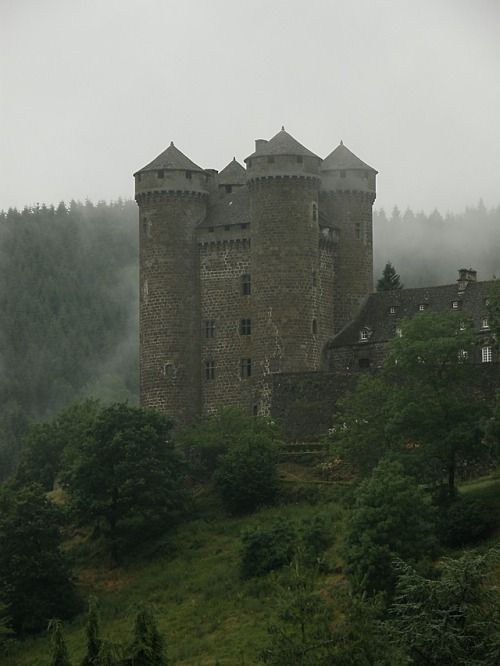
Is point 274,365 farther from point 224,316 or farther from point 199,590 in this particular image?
point 199,590

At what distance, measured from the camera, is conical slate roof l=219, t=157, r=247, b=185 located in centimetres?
10900

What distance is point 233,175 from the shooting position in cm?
10950

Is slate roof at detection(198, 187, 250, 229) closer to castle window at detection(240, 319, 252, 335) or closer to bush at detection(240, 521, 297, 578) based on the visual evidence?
castle window at detection(240, 319, 252, 335)

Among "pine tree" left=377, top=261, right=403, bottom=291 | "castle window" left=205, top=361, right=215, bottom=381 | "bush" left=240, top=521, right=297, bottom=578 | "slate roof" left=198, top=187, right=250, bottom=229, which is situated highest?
"slate roof" left=198, top=187, right=250, bottom=229

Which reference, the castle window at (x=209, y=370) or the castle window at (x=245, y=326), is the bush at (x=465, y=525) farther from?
the castle window at (x=209, y=370)

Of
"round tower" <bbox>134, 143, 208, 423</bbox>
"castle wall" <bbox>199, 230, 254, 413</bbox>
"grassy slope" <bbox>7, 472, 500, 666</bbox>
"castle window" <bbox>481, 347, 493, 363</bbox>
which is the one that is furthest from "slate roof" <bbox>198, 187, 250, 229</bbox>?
"grassy slope" <bbox>7, 472, 500, 666</bbox>

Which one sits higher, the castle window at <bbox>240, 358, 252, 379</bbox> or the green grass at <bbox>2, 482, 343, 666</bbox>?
the castle window at <bbox>240, 358, 252, 379</bbox>

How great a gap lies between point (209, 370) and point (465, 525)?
28.5m

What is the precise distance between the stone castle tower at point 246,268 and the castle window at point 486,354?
28.5 feet

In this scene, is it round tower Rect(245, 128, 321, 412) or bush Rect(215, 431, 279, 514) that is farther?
round tower Rect(245, 128, 321, 412)

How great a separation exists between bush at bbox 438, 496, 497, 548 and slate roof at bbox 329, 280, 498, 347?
2366cm

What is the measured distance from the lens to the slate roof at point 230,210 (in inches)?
4195

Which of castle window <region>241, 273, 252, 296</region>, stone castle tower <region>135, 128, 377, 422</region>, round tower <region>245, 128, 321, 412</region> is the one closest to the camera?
round tower <region>245, 128, 321, 412</region>

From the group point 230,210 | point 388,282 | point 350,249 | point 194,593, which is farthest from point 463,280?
point 194,593
